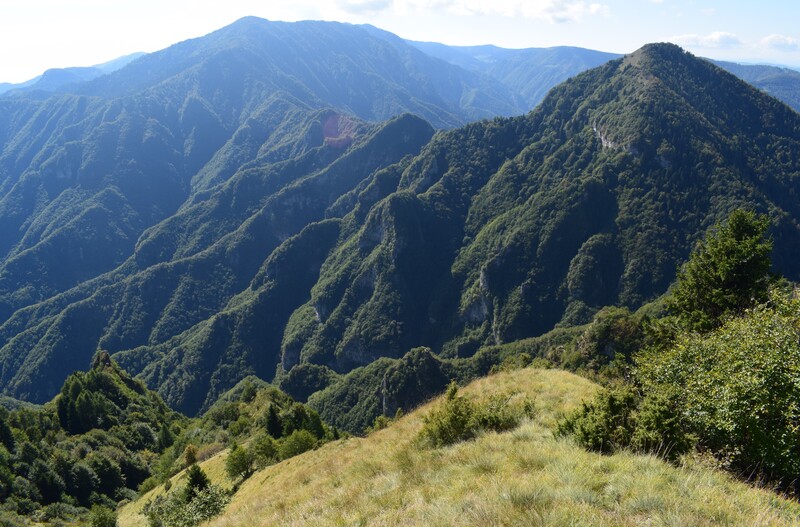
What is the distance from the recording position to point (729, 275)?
27.5 metres

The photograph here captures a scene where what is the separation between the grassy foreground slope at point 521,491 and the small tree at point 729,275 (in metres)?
17.8

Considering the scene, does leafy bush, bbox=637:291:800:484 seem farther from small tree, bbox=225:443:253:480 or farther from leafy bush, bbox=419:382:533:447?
small tree, bbox=225:443:253:480

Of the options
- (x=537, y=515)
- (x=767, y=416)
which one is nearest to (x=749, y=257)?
(x=767, y=416)

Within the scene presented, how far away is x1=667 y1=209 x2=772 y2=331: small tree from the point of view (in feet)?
86.9

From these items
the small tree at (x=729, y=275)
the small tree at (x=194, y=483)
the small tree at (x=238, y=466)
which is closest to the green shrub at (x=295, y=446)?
the small tree at (x=238, y=466)

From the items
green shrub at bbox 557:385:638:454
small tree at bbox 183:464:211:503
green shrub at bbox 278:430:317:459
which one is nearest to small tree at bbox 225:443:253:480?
green shrub at bbox 278:430:317:459

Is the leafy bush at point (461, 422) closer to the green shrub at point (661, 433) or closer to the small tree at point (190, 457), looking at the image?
the green shrub at point (661, 433)

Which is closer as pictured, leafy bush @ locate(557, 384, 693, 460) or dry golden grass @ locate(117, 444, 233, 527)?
leafy bush @ locate(557, 384, 693, 460)

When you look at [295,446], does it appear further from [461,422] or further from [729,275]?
[729,275]

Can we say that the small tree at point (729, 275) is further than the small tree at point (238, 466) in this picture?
No

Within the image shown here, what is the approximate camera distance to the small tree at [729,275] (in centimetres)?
2648

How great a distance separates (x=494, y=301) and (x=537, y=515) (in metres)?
188

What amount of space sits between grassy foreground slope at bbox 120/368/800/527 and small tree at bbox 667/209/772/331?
17833 mm

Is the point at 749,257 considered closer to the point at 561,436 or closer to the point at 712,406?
the point at 712,406
